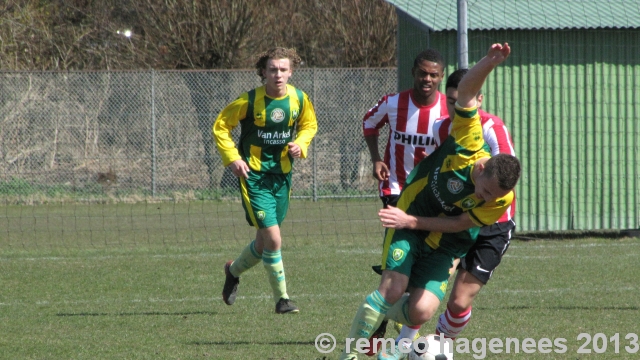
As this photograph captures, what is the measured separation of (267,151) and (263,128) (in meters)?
0.19

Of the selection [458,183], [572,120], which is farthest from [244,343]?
[572,120]

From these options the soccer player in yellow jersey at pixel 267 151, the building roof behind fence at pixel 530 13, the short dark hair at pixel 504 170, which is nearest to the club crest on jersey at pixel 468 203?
the short dark hair at pixel 504 170

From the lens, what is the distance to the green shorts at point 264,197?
6.99 metres

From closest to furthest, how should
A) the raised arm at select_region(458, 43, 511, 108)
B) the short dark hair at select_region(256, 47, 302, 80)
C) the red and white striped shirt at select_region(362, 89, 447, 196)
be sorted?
the raised arm at select_region(458, 43, 511, 108), the red and white striped shirt at select_region(362, 89, 447, 196), the short dark hair at select_region(256, 47, 302, 80)

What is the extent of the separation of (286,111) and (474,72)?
277 centimetres

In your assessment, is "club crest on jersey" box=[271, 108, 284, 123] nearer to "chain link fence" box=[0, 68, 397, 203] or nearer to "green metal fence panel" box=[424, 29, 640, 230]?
"green metal fence panel" box=[424, 29, 640, 230]

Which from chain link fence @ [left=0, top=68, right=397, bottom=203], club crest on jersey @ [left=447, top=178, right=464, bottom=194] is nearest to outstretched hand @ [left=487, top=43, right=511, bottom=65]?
club crest on jersey @ [left=447, top=178, right=464, bottom=194]

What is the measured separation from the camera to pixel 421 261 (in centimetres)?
498

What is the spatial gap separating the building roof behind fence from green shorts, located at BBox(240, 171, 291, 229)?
5436 mm

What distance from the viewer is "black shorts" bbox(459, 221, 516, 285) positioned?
5207 mm

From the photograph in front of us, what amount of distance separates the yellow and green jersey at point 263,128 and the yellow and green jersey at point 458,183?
2273mm

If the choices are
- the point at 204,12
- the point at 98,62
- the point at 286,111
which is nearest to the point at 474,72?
the point at 286,111

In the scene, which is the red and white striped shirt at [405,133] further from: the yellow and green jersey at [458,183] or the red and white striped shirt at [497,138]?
the yellow and green jersey at [458,183]

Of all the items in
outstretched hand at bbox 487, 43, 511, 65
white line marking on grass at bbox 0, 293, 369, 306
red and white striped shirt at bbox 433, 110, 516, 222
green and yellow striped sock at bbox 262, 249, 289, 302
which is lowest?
white line marking on grass at bbox 0, 293, 369, 306
